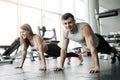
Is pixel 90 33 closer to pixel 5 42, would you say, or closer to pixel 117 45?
pixel 117 45

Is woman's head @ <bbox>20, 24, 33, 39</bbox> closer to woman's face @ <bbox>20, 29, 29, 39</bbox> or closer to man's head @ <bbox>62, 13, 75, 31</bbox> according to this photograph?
woman's face @ <bbox>20, 29, 29, 39</bbox>

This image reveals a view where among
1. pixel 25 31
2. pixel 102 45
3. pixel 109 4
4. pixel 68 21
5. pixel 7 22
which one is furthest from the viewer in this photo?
pixel 109 4

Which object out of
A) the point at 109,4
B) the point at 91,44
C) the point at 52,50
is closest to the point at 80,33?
the point at 91,44

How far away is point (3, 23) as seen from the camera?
737cm

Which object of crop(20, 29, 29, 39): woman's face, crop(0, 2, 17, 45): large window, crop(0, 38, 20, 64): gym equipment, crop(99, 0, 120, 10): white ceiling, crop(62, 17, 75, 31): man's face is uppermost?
crop(99, 0, 120, 10): white ceiling

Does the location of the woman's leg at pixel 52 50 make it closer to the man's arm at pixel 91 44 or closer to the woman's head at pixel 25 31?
the woman's head at pixel 25 31

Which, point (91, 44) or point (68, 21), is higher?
point (68, 21)

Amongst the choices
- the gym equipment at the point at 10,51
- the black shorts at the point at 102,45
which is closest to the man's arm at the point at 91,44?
the black shorts at the point at 102,45

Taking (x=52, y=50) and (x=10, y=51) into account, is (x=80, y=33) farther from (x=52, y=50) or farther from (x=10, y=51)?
(x=10, y=51)

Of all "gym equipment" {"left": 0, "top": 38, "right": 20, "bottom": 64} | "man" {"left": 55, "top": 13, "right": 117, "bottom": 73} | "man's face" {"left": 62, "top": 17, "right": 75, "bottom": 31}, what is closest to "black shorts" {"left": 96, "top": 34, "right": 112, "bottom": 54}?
"man" {"left": 55, "top": 13, "right": 117, "bottom": 73}

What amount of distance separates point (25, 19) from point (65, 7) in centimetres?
322

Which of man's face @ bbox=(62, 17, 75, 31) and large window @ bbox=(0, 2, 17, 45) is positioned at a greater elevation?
large window @ bbox=(0, 2, 17, 45)

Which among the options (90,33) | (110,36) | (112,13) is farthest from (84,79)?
(112,13)

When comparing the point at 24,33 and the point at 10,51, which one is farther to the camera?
the point at 10,51
